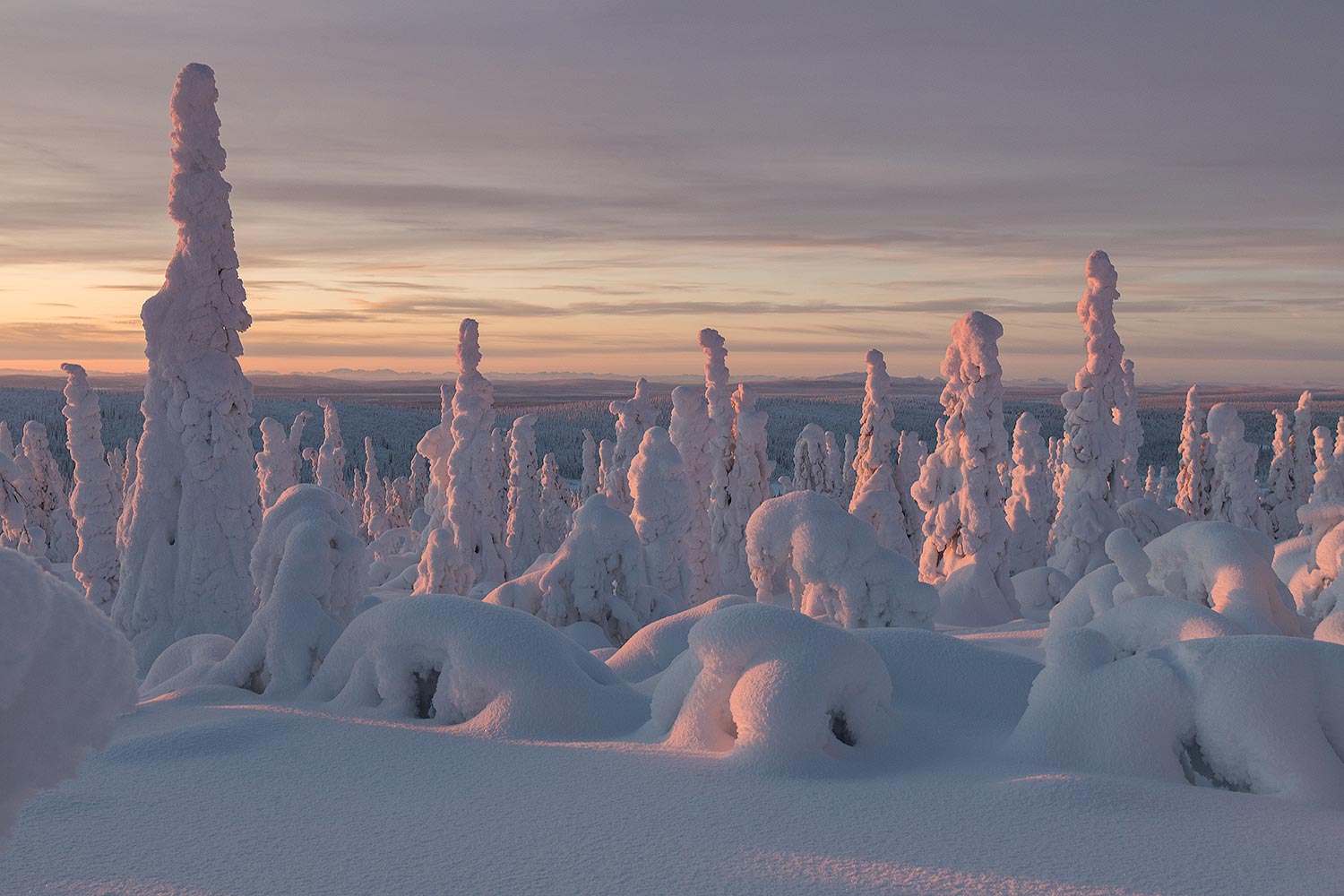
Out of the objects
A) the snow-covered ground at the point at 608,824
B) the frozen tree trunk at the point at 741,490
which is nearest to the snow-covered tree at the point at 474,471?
the frozen tree trunk at the point at 741,490

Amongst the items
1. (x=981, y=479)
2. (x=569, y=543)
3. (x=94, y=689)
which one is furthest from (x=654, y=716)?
(x=981, y=479)

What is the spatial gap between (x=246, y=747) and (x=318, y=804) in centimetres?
150

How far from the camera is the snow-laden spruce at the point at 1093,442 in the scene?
84.7 feet

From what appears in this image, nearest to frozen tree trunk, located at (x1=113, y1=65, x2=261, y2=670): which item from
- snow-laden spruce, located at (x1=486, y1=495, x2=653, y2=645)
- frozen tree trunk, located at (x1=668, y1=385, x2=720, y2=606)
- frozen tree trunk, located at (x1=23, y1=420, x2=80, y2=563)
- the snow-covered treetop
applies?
the snow-covered treetop

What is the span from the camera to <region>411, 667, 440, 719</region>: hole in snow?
8.60 meters

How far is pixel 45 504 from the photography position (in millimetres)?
50125

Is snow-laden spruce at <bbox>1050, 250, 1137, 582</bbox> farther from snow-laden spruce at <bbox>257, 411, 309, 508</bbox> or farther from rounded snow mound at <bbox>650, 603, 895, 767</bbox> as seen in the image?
snow-laden spruce at <bbox>257, 411, 309, 508</bbox>

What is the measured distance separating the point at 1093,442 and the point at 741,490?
12.0 meters

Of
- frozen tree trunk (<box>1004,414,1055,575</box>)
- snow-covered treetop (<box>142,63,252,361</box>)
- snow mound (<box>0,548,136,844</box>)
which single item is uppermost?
snow-covered treetop (<box>142,63,252,361</box>)

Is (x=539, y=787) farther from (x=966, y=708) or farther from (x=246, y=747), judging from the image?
(x=966, y=708)

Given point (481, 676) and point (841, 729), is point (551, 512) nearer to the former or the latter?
point (481, 676)

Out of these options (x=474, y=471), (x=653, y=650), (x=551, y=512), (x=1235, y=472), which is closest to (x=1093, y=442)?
(x=474, y=471)

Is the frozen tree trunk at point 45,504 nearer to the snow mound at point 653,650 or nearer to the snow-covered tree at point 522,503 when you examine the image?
the snow-covered tree at point 522,503

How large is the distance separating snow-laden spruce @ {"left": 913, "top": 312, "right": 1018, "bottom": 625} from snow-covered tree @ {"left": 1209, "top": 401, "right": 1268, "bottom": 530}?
24125mm
